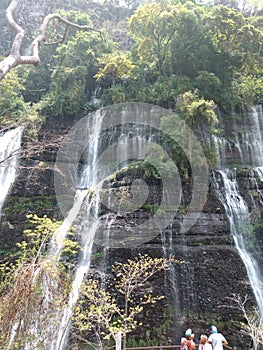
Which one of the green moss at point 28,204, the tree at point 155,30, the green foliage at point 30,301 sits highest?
the tree at point 155,30

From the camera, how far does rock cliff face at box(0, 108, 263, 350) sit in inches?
380

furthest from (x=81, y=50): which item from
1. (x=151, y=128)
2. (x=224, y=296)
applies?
(x=224, y=296)

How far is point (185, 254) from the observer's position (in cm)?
1129

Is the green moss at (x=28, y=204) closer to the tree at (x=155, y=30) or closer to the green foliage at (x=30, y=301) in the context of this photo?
the green foliage at (x=30, y=301)

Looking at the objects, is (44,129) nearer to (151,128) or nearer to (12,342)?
(151,128)

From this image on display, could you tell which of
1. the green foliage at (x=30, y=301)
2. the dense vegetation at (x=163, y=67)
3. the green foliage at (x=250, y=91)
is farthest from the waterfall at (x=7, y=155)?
the green foliage at (x=250, y=91)

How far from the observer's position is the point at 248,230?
12.5 metres

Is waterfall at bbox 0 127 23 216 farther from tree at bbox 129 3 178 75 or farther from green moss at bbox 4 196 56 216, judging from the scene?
tree at bbox 129 3 178 75

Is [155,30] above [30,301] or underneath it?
above

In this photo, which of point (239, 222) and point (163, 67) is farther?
point (163, 67)

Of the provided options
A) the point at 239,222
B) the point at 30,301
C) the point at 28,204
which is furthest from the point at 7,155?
the point at 30,301

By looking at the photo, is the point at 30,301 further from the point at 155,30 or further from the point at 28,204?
the point at 155,30

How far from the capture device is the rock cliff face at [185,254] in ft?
31.7

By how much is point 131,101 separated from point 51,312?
1482 cm
